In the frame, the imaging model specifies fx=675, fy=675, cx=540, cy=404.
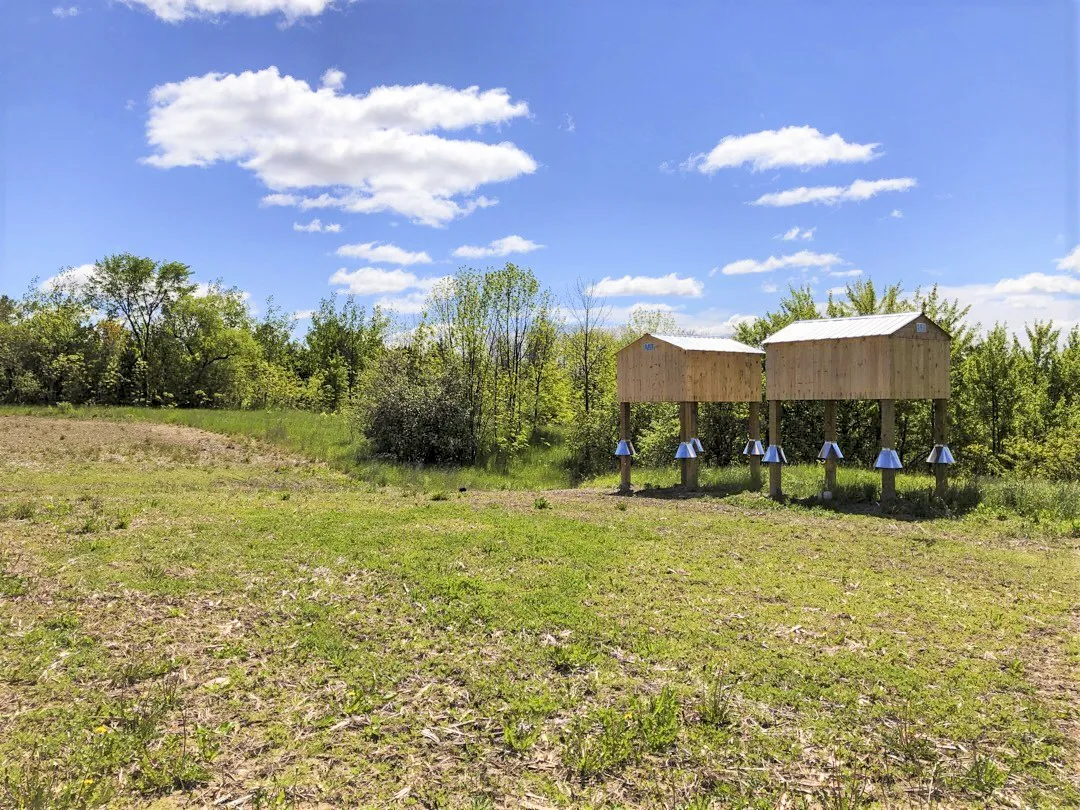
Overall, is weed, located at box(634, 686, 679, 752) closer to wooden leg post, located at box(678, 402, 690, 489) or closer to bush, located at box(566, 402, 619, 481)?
wooden leg post, located at box(678, 402, 690, 489)

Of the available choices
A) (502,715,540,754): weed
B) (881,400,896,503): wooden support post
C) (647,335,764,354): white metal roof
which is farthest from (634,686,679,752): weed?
(647,335,764,354): white metal roof

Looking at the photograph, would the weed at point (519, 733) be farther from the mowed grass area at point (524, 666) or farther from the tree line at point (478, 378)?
the tree line at point (478, 378)

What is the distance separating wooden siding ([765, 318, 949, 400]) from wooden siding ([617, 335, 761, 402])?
184cm

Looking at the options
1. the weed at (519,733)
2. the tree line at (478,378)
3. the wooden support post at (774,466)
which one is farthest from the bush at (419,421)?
the weed at (519,733)

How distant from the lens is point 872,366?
13156mm

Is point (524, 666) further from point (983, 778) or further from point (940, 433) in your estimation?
point (940, 433)

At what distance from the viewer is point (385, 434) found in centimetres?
2408

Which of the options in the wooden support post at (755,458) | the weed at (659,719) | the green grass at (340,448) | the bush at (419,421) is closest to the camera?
the weed at (659,719)

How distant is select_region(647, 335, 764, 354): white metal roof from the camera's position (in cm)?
1584

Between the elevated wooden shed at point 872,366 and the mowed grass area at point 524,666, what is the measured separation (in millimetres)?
3327

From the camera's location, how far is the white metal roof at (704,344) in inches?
623

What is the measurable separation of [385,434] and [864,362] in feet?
53.1

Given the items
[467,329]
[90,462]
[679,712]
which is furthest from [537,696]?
[467,329]

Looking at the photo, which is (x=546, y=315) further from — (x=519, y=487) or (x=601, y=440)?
(x=519, y=487)
